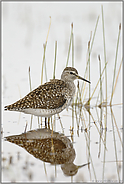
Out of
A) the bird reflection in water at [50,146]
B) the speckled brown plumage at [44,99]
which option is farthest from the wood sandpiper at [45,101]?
the bird reflection in water at [50,146]

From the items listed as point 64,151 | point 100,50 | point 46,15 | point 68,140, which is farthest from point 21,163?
point 46,15

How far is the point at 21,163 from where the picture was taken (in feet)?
22.5

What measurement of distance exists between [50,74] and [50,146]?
5.40 meters

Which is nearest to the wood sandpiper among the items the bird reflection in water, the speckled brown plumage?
the speckled brown plumage

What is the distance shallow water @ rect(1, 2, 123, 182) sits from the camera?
21.7 feet

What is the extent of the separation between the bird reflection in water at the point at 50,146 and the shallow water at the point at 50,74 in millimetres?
120

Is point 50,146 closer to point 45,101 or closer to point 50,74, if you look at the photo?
point 45,101

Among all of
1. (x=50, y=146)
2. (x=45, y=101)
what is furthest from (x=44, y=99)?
(x=50, y=146)

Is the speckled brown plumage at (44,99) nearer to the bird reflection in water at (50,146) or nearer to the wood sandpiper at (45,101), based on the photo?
the wood sandpiper at (45,101)

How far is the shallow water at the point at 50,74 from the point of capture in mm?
6609

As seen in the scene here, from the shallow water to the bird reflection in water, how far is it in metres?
0.12

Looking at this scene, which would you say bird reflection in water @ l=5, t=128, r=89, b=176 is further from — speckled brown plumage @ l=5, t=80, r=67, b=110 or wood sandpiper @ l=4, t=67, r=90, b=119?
speckled brown plumage @ l=5, t=80, r=67, b=110

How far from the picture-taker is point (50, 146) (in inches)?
303

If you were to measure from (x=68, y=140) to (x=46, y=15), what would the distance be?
1307cm
